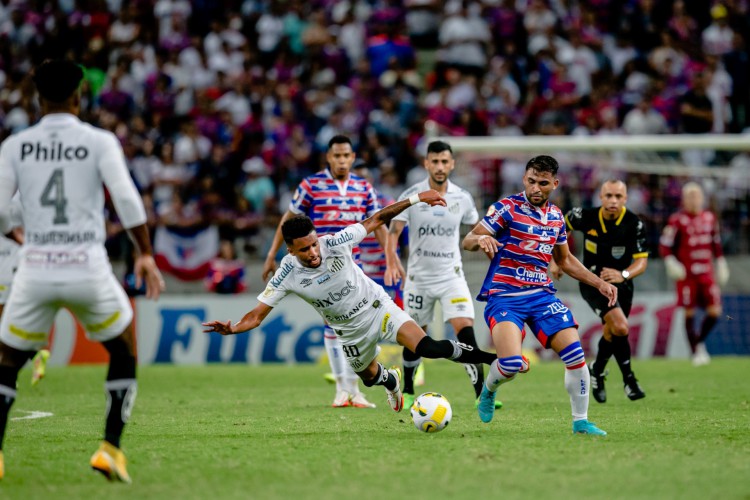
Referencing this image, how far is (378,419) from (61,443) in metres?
3.01

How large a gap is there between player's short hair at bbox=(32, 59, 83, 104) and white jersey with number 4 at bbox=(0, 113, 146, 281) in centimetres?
16

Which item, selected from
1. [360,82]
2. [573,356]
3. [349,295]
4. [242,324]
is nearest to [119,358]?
[242,324]

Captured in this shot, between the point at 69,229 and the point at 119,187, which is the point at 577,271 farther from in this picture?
the point at 69,229

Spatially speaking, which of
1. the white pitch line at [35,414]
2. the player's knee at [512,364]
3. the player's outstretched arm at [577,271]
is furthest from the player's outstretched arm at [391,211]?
the white pitch line at [35,414]

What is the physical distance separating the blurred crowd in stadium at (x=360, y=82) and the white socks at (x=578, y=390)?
36.6ft

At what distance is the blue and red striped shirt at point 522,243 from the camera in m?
9.38

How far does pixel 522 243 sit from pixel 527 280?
315 mm

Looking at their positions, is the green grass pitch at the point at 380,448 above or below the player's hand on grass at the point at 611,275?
below

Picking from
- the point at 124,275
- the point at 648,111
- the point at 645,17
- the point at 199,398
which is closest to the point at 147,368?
the point at 124,275

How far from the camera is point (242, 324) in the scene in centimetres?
879

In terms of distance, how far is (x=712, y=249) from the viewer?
1892 centimetres

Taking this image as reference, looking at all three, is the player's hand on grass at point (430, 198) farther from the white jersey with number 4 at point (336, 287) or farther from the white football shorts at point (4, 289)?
the white football shorts at point (4, 289)

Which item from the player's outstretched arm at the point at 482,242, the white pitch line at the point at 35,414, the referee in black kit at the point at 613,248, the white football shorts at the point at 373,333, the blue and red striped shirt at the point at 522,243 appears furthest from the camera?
the referee in black kit at the point at 613,248

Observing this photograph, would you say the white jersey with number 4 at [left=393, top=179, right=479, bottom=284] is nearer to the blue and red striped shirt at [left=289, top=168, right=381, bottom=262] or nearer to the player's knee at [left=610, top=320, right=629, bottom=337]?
the blue and red striped shirt at [left=289, top=168, right=381, bottom=262]
